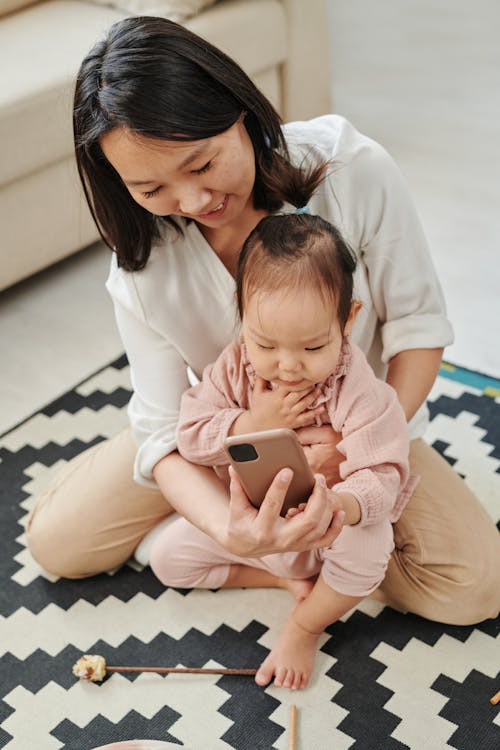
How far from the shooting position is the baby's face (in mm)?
1138

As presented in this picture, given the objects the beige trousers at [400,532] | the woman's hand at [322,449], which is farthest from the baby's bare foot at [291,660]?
the woman's hand at [322,449]

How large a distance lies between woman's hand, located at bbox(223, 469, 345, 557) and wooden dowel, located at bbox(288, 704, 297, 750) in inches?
10.3

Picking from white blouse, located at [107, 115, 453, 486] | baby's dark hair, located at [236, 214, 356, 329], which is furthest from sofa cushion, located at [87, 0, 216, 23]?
baby's dark hair, located at [236, 214, 356, 329]

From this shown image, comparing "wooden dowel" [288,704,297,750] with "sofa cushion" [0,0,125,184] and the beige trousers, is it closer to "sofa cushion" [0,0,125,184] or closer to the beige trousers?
the beige trousers

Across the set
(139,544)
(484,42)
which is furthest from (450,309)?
(484,42)

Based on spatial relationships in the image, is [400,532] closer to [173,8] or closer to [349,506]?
[349,506]

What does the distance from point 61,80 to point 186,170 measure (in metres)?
1.20

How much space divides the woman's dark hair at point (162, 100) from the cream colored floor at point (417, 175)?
84cm

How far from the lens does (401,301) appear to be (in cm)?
141

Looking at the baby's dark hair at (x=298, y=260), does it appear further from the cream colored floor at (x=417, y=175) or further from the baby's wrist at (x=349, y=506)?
the cream colored floor at (x=417, y=175)

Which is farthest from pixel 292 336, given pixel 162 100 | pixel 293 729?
pixel 293 729

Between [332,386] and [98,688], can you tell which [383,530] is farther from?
[98,688]

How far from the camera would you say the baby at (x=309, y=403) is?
1149 millimetres

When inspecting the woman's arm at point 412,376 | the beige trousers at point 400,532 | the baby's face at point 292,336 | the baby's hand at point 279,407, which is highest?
the baby's face at point 292,336
